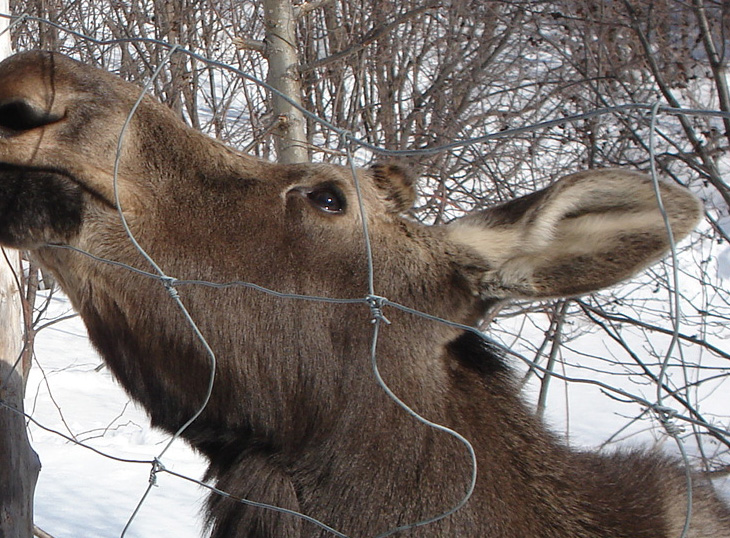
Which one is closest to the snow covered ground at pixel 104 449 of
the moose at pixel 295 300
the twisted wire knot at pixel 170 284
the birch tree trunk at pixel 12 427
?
the birch tree trunk at pixel 12 427

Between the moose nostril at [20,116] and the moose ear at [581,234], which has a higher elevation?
the moose ear at [581,234]

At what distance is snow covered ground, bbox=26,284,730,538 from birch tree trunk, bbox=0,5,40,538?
0.82 meters

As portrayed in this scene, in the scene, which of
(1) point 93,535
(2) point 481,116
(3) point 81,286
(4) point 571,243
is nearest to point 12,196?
(3) point 81,286

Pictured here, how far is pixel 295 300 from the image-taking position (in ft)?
8.23

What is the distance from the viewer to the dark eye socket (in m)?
2.66

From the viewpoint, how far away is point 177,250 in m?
2.49

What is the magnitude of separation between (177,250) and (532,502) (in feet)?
4.01

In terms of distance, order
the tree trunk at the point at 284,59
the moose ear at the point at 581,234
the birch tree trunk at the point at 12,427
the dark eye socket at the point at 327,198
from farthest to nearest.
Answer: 1. the tree trunk at the point at 284,59
2. the birch tree trunk at the point at 12,427
3. the dark eye socket at the point at 327,198
4. the moose ear at the point at 581,234

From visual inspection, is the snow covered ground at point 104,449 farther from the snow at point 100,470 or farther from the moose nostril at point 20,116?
the moose nostril at point 20,116

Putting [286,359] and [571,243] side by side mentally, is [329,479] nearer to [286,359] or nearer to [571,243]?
[286,359]

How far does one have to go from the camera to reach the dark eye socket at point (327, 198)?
266cm

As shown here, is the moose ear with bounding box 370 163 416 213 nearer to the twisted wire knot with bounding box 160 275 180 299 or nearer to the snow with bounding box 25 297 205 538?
the twisted wire knot with bounding box 160 275 180 299

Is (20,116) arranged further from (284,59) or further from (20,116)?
(284,59)

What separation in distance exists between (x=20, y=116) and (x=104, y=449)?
5374 millimetres
